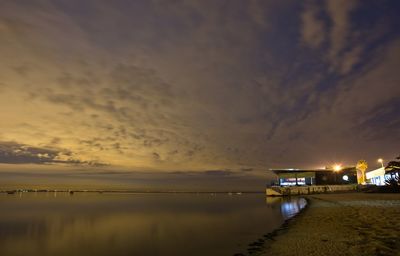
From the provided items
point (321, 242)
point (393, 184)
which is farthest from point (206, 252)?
point (393, 184)

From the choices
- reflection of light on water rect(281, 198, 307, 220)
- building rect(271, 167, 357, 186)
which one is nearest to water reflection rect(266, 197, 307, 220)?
reflection of light on water rect(281, 198, 307, 220)

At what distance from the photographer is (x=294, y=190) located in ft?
336

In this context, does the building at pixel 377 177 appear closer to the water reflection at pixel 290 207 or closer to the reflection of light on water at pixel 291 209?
the water reflection at pixel 290 207

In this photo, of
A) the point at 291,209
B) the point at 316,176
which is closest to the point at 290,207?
the point at 291,209

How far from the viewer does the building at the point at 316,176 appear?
108688 millimetres

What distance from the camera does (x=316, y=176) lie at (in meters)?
108

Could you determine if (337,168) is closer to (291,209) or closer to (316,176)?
(316,176)

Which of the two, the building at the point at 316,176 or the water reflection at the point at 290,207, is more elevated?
the building at the point at 316,176

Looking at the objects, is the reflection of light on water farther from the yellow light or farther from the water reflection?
the yellow light

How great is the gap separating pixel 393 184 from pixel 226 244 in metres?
63.1

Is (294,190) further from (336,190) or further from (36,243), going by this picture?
(36,243)

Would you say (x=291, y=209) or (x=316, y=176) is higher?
(x=316, y=176)

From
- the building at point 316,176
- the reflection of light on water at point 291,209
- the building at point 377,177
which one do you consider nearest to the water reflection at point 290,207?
the reflection of light on water at point 291,209

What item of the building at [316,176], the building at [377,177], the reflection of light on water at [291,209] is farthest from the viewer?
the building at [316,176]
